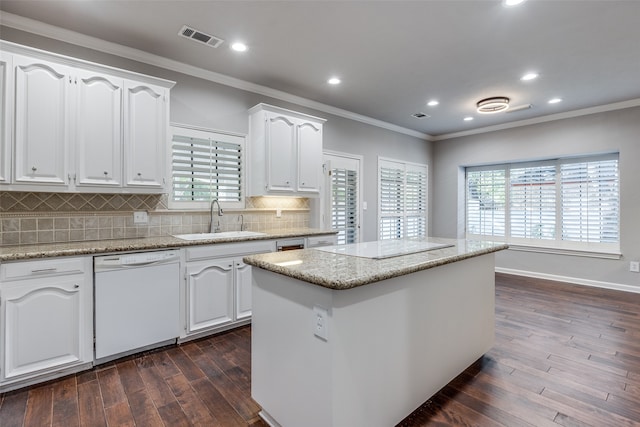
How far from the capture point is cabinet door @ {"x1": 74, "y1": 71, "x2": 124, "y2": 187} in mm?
2463

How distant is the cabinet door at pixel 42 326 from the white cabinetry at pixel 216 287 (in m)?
0.78

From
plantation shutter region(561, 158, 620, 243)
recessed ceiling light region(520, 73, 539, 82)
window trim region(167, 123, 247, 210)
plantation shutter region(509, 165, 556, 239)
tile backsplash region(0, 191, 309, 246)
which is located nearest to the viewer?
tile backsplash region(0, 191, 309, 246)

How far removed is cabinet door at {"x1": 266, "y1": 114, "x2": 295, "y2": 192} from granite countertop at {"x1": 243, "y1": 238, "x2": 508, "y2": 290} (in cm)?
175

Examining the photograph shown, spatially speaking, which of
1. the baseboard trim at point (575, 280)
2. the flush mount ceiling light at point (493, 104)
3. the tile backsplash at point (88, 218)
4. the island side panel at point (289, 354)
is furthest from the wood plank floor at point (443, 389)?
the flush mount ceiling light at point (493, 104)

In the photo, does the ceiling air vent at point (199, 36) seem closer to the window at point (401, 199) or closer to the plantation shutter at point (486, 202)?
the window at point (401, 199)

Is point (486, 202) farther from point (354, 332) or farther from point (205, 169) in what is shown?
point (354, 332)

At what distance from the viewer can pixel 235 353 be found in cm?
262

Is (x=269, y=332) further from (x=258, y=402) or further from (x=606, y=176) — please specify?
(x=606, y=176)

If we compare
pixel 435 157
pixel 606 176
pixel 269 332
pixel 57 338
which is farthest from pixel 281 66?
pixel 606 176

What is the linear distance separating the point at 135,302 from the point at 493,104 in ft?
14.9

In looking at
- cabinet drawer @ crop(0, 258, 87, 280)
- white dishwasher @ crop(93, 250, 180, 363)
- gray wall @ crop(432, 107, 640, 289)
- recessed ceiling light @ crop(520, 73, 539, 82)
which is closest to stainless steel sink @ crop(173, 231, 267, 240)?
white dishwasher @ crop(93, 250, 180, 363)

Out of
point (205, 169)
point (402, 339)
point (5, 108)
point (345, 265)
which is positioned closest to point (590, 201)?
point (402, 339)

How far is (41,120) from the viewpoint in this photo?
230cm

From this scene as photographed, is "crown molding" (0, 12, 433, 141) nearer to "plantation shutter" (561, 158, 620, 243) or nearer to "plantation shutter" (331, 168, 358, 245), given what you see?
"plantation shutter" (331, 168, 358, 245)
